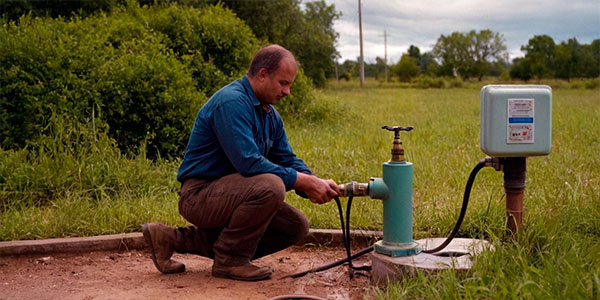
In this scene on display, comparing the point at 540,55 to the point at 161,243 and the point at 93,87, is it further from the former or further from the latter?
the point at 161,243

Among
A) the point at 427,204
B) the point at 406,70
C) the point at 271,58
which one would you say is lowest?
the point at 427,204

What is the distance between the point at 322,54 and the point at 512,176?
100ft

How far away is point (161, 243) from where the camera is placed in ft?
11.9

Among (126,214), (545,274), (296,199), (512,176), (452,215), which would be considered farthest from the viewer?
(296,199)

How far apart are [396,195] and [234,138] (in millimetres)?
936

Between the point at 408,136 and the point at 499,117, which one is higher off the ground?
the point at 499,117

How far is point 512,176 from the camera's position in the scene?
127 inches

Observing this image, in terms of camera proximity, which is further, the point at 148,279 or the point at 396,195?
the point at 148,279

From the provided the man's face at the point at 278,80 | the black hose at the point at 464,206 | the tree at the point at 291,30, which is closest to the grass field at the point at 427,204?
the black hose at the point at 464,206

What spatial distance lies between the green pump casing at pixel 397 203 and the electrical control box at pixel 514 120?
459 millimetres

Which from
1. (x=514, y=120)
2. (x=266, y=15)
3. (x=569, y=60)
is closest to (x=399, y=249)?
(x=514, y=120)

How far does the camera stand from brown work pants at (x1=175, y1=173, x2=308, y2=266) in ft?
10.8

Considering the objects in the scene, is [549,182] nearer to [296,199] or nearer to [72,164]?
[296,199]

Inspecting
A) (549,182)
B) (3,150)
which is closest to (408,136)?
(549,182)
